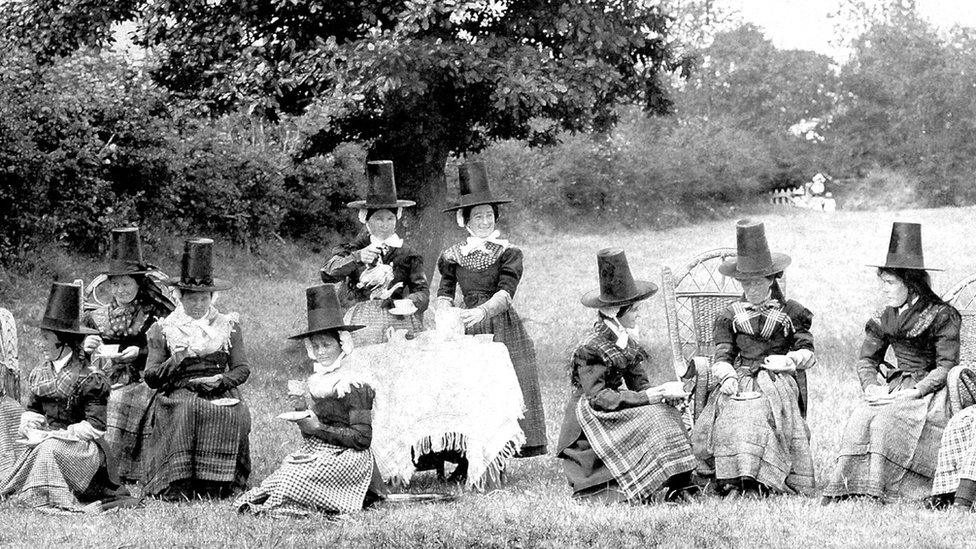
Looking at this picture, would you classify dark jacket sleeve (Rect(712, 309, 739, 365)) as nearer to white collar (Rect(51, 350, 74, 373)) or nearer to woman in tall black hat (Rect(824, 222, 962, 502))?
woman in tall black hat (Rect(824, 222, 962, 502))

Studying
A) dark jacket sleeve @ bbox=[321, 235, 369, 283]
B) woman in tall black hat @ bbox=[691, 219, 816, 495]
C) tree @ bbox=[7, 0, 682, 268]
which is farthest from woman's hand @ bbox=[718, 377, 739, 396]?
tree @ bbox=[7, 0, 682, 268]

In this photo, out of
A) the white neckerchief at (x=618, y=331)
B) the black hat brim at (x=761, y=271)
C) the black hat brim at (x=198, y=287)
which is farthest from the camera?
the black hat brim at (x=198, y=287)

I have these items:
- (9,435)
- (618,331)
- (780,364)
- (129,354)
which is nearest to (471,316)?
(618,331)

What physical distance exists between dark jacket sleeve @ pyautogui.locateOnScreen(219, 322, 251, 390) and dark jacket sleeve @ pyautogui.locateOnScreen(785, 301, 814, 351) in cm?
349

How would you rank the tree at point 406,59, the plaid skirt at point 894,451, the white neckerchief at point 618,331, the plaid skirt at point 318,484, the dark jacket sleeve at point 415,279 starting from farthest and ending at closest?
the tree at point 406,59 < the dark jacket sleeve at point 415,279 < the white neckerchief at point 618,331 < the plaid skirt at point 894,451 < the plaid skirt at point 318,484

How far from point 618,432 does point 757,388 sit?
0.90 metres

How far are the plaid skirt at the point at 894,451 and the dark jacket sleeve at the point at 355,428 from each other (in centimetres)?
269

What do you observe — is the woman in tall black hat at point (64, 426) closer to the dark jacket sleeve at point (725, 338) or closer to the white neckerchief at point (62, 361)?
the white neckerchief at point (62, 361)

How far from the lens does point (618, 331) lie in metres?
6.88

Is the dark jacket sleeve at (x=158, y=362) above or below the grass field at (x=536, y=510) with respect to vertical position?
above

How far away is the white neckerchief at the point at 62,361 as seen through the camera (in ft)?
23.7

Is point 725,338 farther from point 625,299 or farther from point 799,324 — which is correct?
point 625,299

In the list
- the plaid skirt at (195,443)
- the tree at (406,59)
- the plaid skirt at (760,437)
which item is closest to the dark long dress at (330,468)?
the plaid skirt at (195,443)

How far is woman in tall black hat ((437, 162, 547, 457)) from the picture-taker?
7.79 metres
